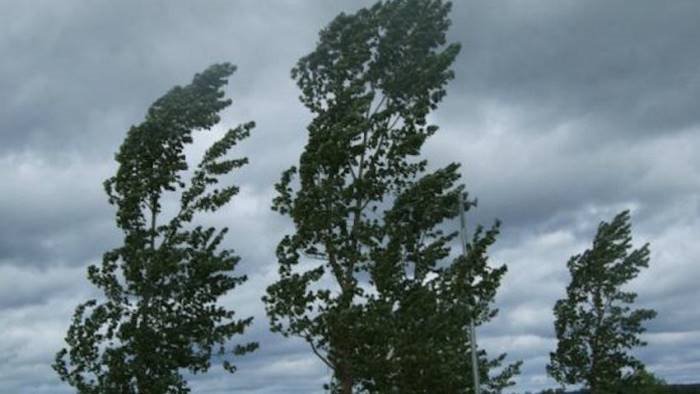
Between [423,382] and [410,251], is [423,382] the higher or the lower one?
the lower one

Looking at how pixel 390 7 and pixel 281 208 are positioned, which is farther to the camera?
pixel 390 7

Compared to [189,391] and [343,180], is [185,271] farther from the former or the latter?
[343,180]

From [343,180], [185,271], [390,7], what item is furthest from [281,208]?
[390,7]

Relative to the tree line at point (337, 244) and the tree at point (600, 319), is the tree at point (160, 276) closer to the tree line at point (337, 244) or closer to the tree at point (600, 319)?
the tree line at point (337, 244)

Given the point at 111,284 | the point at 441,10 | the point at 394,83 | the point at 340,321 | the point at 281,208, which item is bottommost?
the point at 340,321

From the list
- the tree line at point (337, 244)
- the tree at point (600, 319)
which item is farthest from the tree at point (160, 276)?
the tree at point (600, 319)

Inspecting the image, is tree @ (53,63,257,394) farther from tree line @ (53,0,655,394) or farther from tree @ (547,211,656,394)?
tree @ (547,211,656,394)

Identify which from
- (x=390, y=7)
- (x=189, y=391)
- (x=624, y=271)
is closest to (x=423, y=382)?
(x=189, y=391)

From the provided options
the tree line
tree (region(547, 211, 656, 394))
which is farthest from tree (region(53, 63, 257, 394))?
tree (region(547, 211, 656, 394))

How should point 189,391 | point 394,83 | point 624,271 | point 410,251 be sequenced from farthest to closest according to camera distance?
point 624,271 → point 394,83 → point 410,251 → point 189,391

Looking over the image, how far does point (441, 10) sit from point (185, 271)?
1382 centimetres

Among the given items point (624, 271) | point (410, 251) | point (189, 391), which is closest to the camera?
point (189, 391)

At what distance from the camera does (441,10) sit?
33031 millimetres

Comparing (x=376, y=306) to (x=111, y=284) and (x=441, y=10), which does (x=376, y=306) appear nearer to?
(x=111, y=284)
